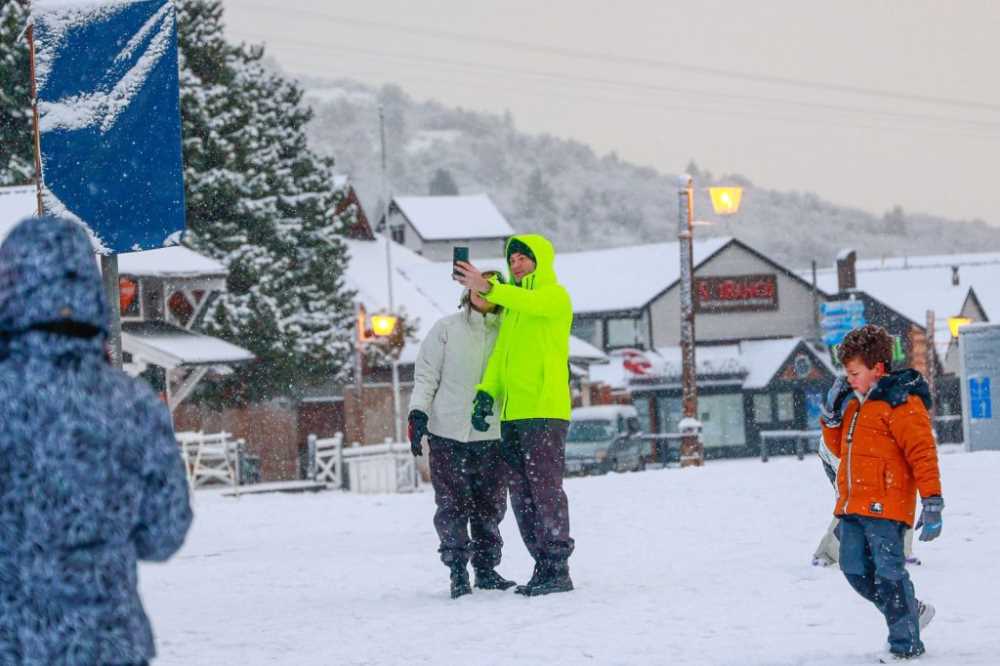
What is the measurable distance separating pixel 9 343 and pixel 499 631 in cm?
426

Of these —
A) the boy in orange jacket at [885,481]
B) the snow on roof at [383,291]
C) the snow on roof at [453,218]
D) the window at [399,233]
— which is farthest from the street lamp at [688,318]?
the window at [399,233]

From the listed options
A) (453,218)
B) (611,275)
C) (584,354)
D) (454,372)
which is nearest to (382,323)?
(584,354)

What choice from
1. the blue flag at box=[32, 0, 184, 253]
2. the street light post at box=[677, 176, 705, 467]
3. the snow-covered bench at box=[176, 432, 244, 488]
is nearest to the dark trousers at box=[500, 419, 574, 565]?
the blue flag at box=[32, 0, 184, 253]

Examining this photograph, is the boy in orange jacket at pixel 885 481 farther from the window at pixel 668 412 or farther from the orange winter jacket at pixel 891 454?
the window at pixel 668 412

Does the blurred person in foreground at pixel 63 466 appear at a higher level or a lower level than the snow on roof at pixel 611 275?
lower

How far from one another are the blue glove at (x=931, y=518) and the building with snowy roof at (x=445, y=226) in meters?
76.8

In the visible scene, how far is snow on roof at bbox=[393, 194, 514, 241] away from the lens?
8419cm

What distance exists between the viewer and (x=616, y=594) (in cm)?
824

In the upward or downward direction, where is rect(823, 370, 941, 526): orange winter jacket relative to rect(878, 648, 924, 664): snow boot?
upward

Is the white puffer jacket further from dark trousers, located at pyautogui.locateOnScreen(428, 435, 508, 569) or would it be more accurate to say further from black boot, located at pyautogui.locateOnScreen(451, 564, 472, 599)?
black boot, located at pyautogui.locateOnScreen(451, 564, 472, 599)

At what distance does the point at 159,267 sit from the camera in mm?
28062

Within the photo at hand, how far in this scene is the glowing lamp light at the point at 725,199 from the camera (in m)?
26.2

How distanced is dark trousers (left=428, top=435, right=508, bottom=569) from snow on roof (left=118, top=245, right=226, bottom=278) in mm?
19826

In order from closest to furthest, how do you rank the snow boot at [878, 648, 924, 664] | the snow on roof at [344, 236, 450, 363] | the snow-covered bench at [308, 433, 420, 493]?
the snow boot at [878, 648, 924, 664] → the snow-covered bench at [308, 433, 420, 493] → the snow on roof at [344, 236, 450, 363]
